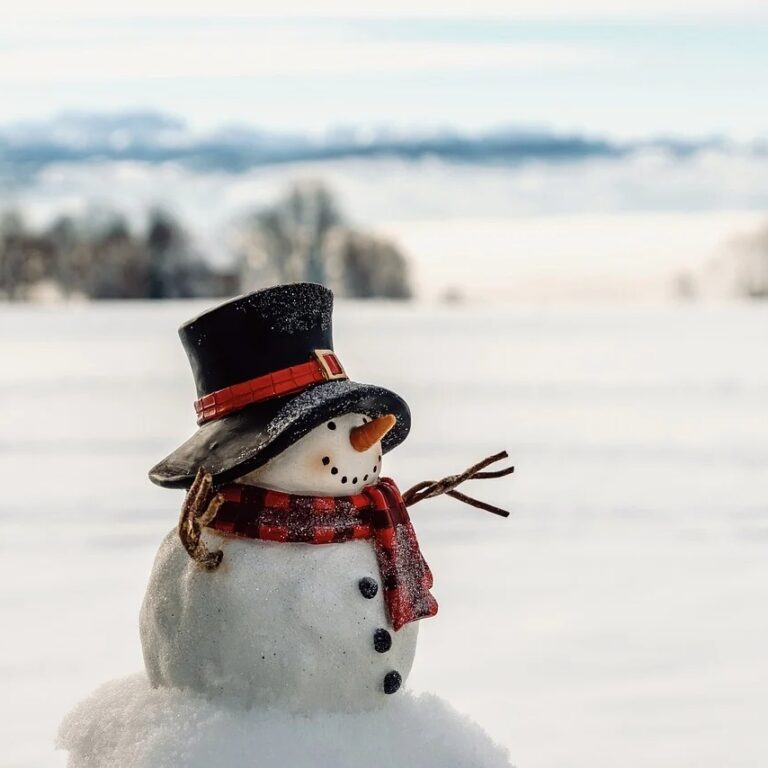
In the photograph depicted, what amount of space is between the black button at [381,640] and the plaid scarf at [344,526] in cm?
4

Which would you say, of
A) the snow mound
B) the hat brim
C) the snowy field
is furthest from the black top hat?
the snowy field

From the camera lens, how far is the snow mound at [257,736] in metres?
2.71

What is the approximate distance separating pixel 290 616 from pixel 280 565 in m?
0.10

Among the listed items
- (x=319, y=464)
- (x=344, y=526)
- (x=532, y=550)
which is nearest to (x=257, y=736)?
(x=344, y=526)

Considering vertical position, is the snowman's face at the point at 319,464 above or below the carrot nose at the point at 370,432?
below

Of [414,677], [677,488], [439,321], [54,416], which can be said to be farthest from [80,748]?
[439,321]

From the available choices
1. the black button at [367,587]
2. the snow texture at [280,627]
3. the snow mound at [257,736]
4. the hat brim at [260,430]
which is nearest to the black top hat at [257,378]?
the hat brim at [260,430]

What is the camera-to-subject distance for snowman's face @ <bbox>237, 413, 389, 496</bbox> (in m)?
2.79

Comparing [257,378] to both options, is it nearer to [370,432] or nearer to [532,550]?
[370,432]

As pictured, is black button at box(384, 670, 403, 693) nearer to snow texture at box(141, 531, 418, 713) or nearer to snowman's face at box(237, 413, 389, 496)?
snow texture at box(141, 531, 418, 713)

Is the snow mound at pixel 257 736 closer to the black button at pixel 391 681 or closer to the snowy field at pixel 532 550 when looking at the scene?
the black button at pixel 391 681

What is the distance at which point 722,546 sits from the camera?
5.96 meters

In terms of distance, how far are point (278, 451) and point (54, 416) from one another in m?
8.17

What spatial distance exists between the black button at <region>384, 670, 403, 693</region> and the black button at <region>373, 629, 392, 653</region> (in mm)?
59
